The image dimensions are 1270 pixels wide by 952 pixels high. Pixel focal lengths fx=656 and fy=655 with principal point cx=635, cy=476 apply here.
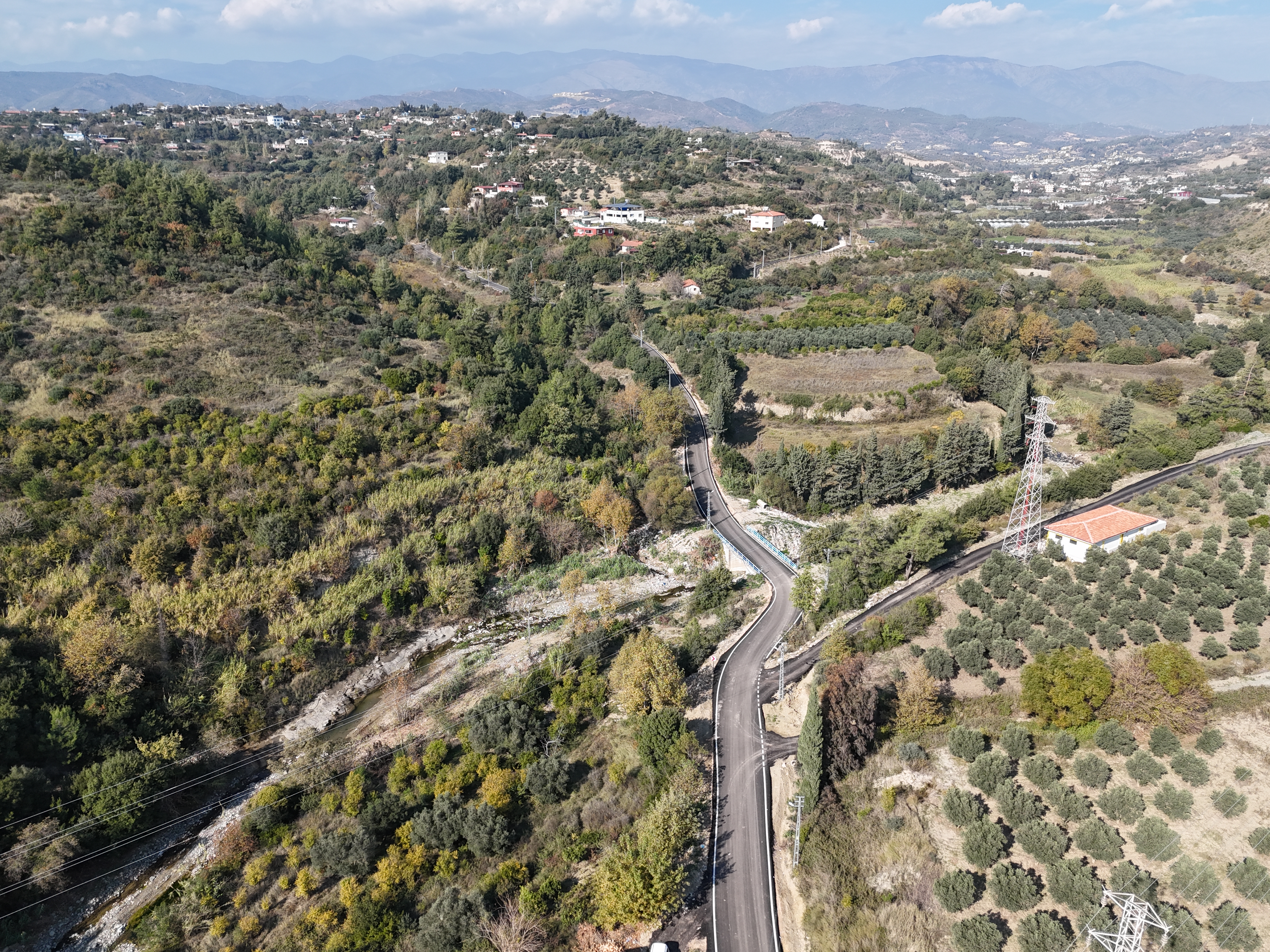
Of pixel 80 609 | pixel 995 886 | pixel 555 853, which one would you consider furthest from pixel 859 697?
pixel 80 609

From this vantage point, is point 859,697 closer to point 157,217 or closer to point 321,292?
point 321,292

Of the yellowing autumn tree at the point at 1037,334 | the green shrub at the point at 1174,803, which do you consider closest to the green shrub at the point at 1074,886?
the green shrub at the point at 1174,803

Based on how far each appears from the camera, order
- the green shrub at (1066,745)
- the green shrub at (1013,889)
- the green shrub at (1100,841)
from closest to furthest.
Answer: the green shrub at (1013,889) → the green shrub at (1100,841) → the green shrub at (1066,745)

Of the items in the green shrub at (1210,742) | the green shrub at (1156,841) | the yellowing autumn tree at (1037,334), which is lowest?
the green shrub at (1156,841)

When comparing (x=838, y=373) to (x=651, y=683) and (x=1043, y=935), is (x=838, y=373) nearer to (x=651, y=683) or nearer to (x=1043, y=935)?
(x=651, y=683)

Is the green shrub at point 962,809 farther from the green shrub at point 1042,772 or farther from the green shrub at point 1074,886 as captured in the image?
the green shrub at point 1074,886

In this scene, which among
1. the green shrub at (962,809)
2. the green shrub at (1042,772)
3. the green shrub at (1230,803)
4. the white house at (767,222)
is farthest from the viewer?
the white house at (767,222)

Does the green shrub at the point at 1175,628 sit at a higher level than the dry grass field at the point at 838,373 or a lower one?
lower
